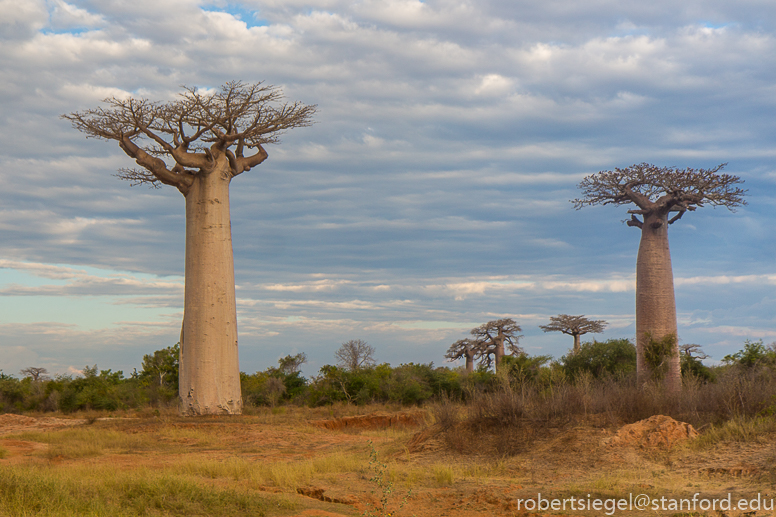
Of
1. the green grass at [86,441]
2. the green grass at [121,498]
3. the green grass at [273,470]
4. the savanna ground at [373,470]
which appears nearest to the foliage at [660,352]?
the savanna ground at [373,470]

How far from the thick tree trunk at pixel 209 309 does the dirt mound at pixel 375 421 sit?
2.81 m

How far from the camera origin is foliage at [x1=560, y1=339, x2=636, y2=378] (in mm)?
22938

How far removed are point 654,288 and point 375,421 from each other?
9.56m

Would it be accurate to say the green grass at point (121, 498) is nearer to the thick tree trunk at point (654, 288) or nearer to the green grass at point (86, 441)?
the green grass at point (86, 441)

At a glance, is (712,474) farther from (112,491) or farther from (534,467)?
(112,491)

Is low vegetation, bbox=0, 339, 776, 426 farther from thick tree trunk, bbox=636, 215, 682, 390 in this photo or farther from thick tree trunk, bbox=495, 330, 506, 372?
thick tree trunk, bbox=495, 330, 506, 372

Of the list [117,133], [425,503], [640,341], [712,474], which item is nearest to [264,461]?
[425,503]

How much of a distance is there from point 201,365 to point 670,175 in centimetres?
1529

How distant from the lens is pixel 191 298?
16688 millimetres

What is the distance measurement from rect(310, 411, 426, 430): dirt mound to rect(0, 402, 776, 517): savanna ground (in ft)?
9.37

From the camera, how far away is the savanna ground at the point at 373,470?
241 inches

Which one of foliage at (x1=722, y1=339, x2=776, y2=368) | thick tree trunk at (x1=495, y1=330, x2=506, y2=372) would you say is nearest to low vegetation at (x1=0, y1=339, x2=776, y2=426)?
foliage at (x1=722, y1=339, x2=776, y2=368)

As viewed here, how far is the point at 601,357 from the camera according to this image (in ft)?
77.5

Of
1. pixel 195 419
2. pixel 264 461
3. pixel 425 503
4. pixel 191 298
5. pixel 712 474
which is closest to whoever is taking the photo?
pixel 425 503
